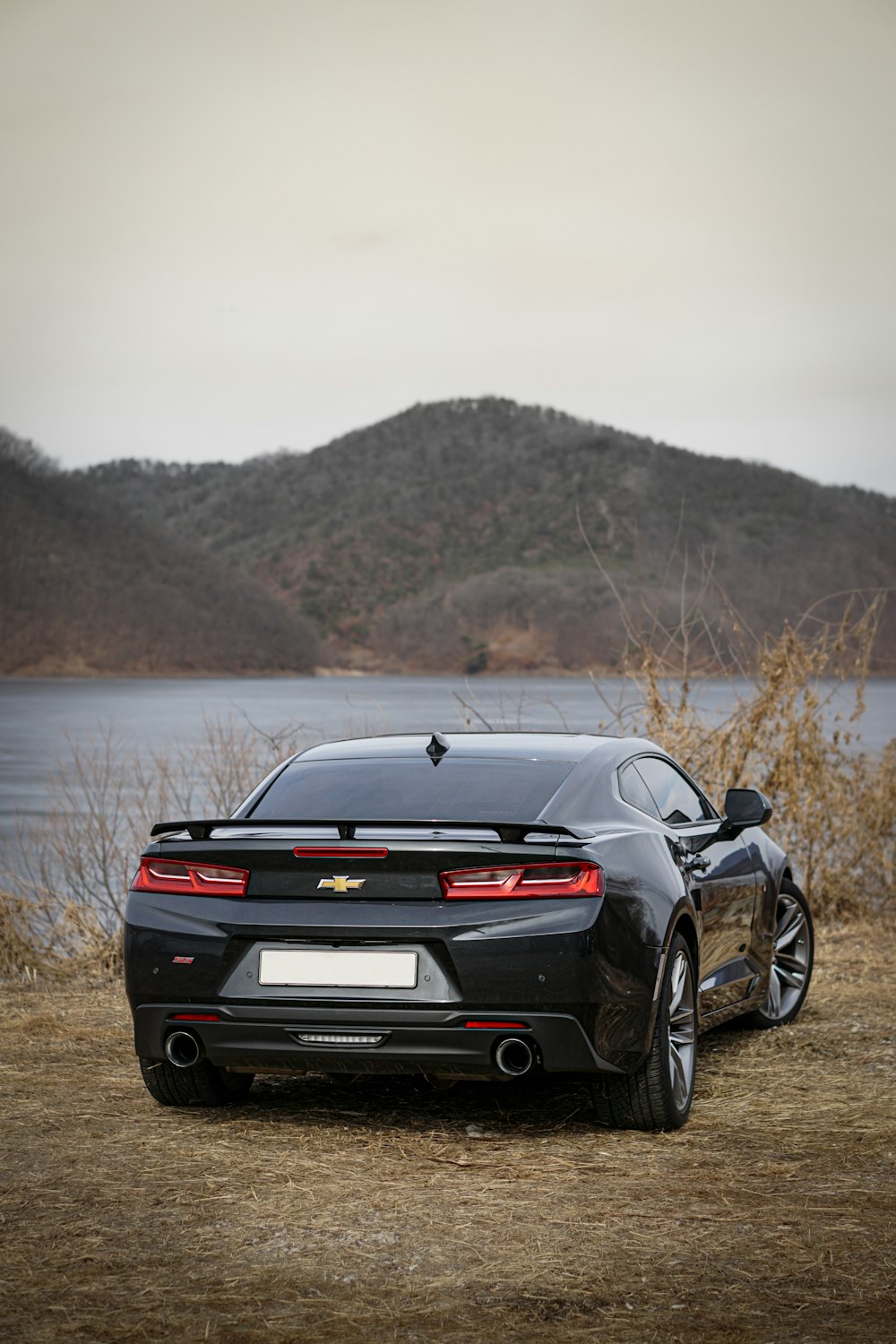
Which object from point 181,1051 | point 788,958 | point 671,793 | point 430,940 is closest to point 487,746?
point 671,793

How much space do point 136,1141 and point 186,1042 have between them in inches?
17.9

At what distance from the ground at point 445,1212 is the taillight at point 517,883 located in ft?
2.97

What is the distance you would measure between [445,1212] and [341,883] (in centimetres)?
112

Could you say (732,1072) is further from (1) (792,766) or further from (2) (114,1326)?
(1) (792,766)

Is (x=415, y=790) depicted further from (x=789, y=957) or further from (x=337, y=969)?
(x=789, y=957)

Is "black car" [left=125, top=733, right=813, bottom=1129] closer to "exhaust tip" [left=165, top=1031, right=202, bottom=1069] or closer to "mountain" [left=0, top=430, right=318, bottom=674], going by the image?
"exhaust tip" [left=165, top=1031, right=202, bottom=1069]

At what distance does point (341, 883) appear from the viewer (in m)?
5.22

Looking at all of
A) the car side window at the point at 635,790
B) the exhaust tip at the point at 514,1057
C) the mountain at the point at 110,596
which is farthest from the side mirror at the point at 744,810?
the mountain at the point at 110,596

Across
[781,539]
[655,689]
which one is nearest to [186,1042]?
[655,689]

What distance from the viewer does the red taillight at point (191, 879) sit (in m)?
5.39

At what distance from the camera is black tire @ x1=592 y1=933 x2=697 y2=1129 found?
5520 mm

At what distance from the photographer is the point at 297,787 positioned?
20.3 feet

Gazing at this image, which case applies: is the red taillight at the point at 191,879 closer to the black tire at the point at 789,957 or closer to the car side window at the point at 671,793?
the car side window at the point at 671,793

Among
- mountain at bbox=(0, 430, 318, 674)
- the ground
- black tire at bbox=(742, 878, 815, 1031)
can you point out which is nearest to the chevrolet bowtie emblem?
the ground
